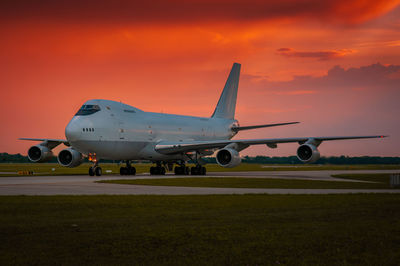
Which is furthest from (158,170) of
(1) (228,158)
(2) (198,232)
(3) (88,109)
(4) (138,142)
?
(2) (198,232)

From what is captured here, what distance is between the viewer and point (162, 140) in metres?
51.2

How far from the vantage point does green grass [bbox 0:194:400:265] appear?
384 inches

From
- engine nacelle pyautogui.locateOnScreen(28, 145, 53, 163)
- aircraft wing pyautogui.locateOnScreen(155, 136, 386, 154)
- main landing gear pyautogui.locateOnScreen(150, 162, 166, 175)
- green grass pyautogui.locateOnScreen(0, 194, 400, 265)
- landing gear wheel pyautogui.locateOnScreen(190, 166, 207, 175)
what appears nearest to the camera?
green grass pyautogui.locateOnScreen(0, 194, 400, 265)

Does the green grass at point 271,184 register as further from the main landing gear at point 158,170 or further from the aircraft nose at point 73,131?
the main landing gear at point 158,170

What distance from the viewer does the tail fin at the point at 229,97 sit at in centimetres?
6538

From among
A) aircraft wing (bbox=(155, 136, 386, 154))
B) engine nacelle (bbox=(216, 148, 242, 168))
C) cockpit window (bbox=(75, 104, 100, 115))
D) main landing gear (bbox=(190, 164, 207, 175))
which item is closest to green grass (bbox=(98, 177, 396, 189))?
Result: engine nacelle (bbox=(216, 148, 242, 168))

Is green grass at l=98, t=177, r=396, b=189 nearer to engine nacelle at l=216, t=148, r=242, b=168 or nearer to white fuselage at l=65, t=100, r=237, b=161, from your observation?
white fuselage at l=65, t=100, r=237, b=161

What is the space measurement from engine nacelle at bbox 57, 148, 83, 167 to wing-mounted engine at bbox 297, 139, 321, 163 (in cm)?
2009

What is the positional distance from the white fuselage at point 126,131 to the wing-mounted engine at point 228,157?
7663 mm

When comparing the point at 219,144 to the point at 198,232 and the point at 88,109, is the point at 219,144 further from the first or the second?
the point at 198,232

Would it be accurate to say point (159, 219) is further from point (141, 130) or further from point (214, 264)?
point (141, 130)

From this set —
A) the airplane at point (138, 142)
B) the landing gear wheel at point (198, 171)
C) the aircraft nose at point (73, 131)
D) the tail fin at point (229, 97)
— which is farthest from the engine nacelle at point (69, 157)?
the tail fin at point (229, 97)

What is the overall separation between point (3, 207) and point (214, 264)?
420 inches

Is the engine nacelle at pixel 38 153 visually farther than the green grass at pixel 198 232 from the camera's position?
Yes
